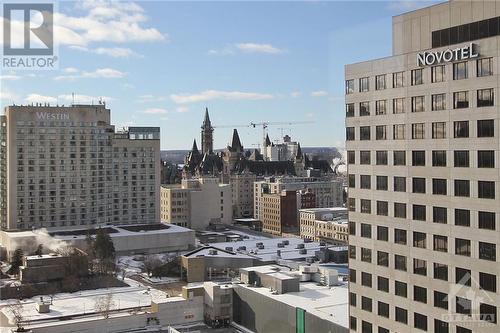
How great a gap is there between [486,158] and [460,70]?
1610 millimetres

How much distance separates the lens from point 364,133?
12.5 meters

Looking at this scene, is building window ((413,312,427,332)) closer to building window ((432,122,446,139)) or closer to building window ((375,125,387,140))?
building window ((432,122,446,139))

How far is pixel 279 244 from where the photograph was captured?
134 ft

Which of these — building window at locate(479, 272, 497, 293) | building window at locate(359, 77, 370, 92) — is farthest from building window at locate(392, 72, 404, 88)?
building window at locate(479, 272, 497, 293)

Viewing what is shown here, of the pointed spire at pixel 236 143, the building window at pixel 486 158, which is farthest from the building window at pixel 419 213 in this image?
the pointed spire at pixel 236 143

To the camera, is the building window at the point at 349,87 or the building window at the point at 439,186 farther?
the building window at the point at 349,87

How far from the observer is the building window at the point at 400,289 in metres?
11.5

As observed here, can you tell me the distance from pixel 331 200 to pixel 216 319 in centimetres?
4502

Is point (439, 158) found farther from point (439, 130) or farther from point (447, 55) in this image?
point (447, 55)

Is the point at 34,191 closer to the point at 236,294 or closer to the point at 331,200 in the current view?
the point at 236,294

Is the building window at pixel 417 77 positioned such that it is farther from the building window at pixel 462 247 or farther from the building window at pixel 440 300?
the building window at pixel 440 300

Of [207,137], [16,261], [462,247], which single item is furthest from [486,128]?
[207,137]

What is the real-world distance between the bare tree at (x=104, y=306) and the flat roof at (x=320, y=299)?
5287mm

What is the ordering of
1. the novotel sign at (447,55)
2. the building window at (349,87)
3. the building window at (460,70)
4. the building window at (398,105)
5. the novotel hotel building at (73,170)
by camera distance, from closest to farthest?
the novotel sign at (447,55)
the building window at (460,70)
the building window at (398,105)
the building window at (349,87)
the novotel hotel building at (73,170)
